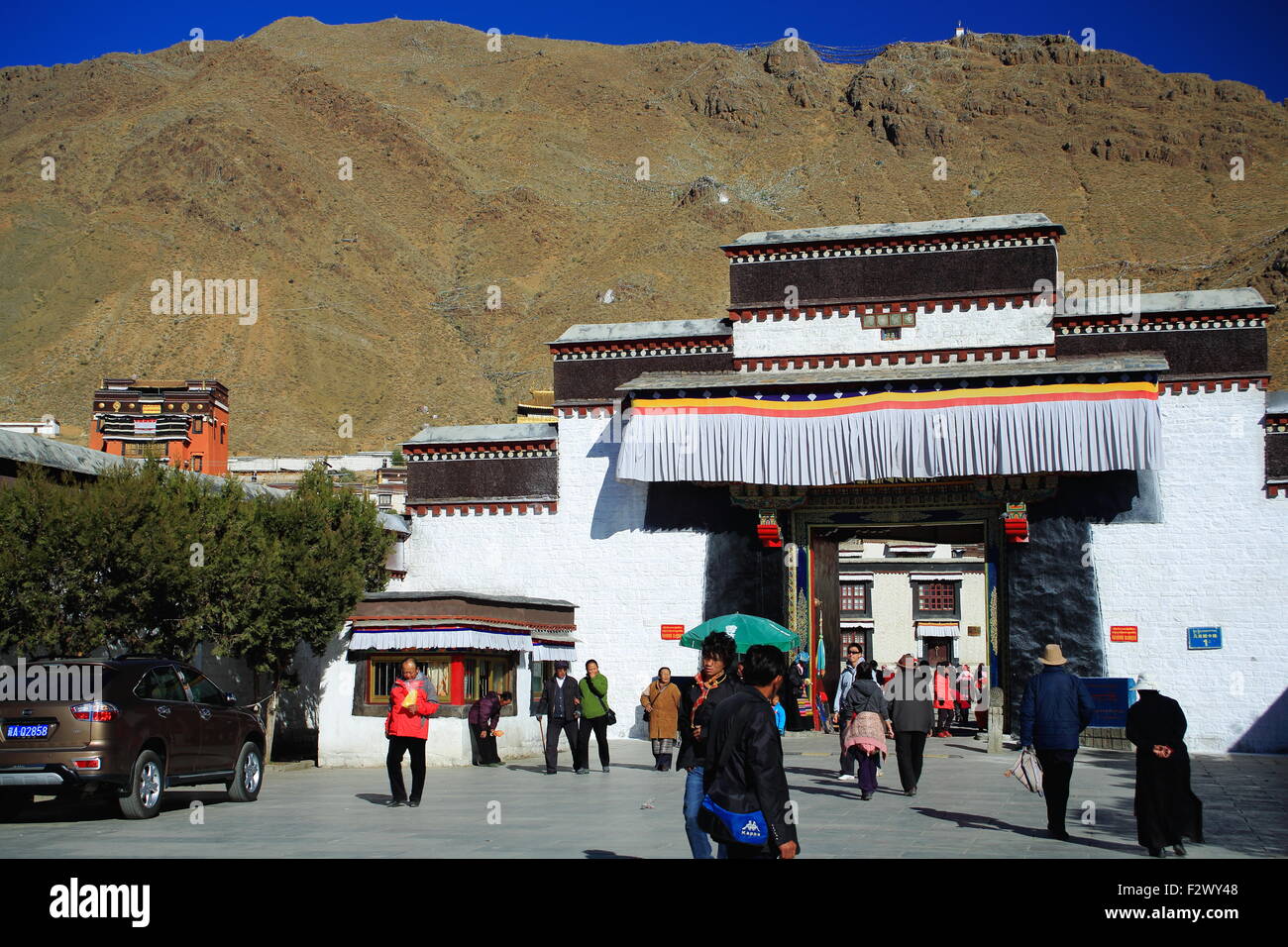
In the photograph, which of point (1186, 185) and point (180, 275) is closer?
point (180, 275)

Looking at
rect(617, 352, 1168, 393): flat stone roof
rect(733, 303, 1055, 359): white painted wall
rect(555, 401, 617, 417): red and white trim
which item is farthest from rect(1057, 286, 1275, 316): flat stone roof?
rect(555, 401, 617, 417): red and white trim

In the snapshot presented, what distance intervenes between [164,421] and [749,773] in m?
50.8

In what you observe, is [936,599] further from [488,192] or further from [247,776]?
[488,192]

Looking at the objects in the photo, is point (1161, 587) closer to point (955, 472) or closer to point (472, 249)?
point (955, 472)

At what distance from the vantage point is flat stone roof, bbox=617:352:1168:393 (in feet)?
88.1

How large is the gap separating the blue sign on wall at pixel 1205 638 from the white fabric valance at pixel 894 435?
3677 mm

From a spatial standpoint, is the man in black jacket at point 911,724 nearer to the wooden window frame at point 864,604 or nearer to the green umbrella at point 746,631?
the green umbrella at point 746,631

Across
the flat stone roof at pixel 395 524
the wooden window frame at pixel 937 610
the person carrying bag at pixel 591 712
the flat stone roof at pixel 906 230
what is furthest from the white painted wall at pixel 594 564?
the wooden window frame at pixel 937 610

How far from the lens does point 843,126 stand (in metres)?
175

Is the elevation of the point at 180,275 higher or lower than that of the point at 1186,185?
lower

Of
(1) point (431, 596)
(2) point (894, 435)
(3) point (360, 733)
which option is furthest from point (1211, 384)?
(3) point (360, 733)

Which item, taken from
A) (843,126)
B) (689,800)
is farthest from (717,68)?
(689,800)

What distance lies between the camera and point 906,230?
98.0 ft

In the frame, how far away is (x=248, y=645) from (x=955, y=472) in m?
13.6
